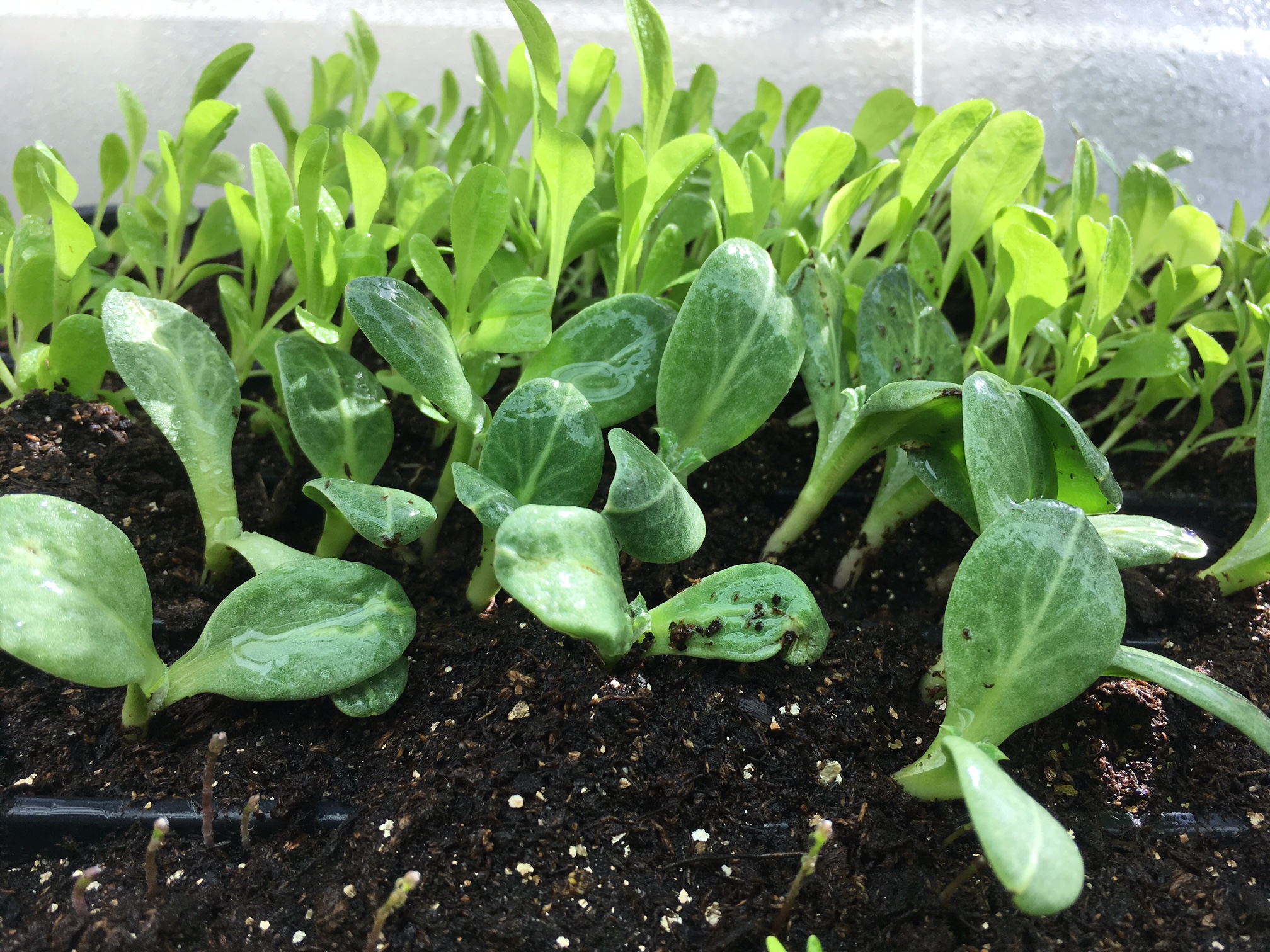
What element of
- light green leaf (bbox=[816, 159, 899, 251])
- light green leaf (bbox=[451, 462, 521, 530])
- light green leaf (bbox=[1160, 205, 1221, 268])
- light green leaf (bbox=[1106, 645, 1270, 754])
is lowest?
light green leaf (bbox=[1106, 645, 1270, 754])

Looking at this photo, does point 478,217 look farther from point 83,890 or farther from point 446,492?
point 83,890

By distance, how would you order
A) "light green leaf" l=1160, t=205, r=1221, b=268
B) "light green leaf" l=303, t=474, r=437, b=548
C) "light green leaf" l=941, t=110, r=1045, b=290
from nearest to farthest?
"light green leaf" l=303, t=474, r=437, b=548
"light green leaf" l=941, t=110, r=1045, b=290
"light green leaf" l=1160, t=205, r=1221, b=268

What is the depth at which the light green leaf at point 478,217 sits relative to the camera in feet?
2.42

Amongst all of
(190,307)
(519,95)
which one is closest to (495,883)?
(519,95)

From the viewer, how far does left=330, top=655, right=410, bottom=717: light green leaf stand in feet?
2.25

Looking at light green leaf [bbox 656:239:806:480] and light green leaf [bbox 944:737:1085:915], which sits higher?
light green leaf [bbox 656:239:806:480]

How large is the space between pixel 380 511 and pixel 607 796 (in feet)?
0.91

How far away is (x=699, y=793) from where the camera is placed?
646 millimetres

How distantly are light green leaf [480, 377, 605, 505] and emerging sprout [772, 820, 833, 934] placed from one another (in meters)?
0.31

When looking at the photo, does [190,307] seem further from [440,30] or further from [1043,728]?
[1043,728]

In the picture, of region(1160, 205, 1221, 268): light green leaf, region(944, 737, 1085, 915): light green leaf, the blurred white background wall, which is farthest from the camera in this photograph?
the blurred white background wall

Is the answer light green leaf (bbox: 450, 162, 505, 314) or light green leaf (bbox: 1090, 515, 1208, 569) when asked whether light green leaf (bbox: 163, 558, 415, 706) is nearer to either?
light green leaf (bbox: 450, 162, 505, 314)

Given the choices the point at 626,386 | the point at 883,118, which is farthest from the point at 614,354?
the point at 883,118

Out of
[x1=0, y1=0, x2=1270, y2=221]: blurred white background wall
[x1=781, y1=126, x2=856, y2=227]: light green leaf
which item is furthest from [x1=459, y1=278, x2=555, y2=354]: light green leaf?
[x1=0, y1=0, x2=1270, y2=221]: blurred white background wall
